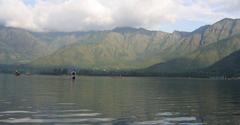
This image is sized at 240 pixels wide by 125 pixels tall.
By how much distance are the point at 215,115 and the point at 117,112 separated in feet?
46.1

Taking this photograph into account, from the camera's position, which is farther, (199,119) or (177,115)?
(177,115)

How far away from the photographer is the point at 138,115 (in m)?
59.8

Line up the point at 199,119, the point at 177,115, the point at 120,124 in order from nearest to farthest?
the point at 120,124, the point at 199,119, the point at 177,115

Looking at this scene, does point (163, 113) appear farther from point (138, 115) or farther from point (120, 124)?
point (120, 124)

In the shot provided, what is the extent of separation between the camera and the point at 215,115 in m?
61.2

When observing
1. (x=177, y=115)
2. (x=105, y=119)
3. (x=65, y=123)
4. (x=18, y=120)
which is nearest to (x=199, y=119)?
(x=177, y=115)

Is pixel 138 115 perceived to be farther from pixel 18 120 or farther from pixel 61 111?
pixel 18 120

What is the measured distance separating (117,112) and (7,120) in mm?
17697

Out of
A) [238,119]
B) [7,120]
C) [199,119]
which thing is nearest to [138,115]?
[199,119]

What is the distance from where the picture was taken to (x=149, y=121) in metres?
52.9

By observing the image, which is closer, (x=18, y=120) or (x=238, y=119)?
(x=18, y=120)

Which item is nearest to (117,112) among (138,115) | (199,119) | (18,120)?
(138,115)

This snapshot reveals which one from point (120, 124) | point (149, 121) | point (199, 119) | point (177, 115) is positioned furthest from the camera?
point (177, 115)

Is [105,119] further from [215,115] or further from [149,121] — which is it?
[215,115]
